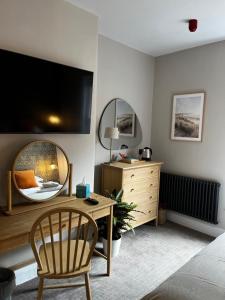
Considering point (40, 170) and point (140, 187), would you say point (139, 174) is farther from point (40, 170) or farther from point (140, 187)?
point (40, 170)

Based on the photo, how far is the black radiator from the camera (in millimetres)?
3061

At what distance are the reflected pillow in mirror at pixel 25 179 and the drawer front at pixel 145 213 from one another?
1.54m

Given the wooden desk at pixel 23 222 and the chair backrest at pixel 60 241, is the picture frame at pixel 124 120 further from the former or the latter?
the chair backrest at pixel 60 241

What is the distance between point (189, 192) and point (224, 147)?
30.9 inches

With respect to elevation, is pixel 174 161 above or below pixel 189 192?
above

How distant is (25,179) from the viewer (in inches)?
76.4

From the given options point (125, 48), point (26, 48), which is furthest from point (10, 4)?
point (125, 48)

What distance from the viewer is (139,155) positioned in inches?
139

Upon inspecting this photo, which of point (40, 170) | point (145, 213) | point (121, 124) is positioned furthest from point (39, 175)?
point (145, 213)

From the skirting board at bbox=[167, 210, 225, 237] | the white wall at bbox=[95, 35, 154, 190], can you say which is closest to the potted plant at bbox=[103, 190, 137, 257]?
the white wall at bbox=[95, 35, 154, 190]

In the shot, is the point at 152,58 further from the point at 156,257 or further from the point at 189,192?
the point at 156,257

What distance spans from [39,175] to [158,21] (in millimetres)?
2036

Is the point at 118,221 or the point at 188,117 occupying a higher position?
the point at 188,117

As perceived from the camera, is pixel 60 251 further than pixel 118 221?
No
